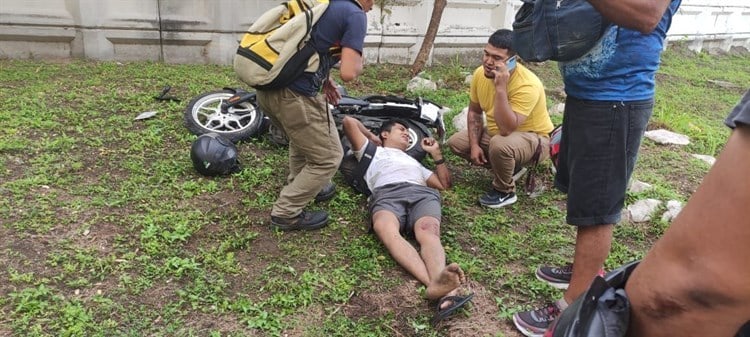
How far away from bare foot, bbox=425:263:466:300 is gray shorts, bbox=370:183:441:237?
755 mm

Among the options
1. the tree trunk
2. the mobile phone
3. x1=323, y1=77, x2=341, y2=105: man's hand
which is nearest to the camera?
x1=323, y1=77, x2=341, y2=105: man's hand

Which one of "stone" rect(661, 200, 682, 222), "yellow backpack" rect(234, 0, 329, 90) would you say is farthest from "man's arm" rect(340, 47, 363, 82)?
"stone" rect(661, 200, 682, 222)

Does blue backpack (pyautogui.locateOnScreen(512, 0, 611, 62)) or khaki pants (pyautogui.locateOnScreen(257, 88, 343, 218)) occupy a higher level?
blue backpack (pyautogui.locateOnScreen(512, 0, 611, 62))

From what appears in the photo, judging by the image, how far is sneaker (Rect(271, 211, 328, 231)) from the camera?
139 inches

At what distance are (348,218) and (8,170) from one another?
2.53m

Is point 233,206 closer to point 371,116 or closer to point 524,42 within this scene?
point 371,116

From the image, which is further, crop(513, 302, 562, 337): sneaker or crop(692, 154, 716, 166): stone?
crop(692, 154, 716, 166): stone

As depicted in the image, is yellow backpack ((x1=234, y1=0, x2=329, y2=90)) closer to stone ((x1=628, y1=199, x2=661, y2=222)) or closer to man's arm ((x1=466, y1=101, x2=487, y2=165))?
man's arm ((x1=466, y1=101, x2=487, y2=165))

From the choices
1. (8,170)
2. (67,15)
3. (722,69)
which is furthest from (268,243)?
(722,69)

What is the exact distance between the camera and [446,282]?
269 cm

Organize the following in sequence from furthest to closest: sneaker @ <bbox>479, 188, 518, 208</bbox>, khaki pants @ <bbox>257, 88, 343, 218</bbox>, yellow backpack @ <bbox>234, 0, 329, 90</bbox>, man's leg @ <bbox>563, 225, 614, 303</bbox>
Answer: sneaker @ <bbox>479, 188, 518, 208</bbox>
khaki pants @ <bbox>257, 88, 343, 218</bbox>
yellow backpack @ <bbox>234, 0, 329, 90</bbox>
man's leg @ <bbox>563, 225, 614, 303</bbox>

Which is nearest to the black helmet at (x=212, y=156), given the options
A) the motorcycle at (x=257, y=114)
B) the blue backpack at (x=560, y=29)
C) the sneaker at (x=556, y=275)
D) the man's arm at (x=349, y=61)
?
the motorcycle at (x=257, y=114)

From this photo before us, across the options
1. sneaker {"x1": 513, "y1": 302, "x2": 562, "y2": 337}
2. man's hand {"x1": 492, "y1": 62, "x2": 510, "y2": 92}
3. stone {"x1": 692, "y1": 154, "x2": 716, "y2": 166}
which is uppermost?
man's hand {"x1": 492, "y1": 62, "x2": 510, "y2": 92}

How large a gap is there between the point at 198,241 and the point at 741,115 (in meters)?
3.05
